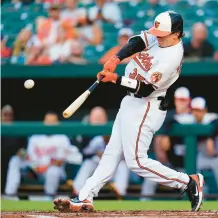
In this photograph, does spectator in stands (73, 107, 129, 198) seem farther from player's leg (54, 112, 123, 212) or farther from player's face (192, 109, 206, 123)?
player's leg (54, 112, 123, 212)

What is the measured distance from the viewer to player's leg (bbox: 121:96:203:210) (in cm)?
605

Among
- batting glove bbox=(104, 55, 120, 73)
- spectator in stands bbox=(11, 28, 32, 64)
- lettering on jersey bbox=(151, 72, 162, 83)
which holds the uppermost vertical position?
batting glove bbox=(104, 55, 120, 73)

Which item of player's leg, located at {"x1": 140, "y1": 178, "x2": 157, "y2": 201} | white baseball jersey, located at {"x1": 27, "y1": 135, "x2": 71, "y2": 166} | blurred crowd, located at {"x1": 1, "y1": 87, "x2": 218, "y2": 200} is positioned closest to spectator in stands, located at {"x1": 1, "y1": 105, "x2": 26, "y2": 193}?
blurred crowd, located at {"x1": 1, "y1": 87, "x2": 218, "y2": 200}

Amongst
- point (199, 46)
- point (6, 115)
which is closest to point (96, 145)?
point (6, 115)

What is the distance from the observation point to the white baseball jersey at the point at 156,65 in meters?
5.90

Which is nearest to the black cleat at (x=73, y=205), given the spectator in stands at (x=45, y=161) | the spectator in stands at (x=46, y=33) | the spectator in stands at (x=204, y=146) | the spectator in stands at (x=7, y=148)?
the spectator in stands at (x=204, y=146)

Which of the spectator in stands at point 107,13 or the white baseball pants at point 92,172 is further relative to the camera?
the spectator in stands at point 107,13

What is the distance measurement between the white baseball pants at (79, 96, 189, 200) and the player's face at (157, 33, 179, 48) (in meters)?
0.44

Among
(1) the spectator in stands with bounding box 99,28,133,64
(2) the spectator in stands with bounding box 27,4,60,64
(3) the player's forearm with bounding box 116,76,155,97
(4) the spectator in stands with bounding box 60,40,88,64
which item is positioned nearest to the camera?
(3) the player's forearm with bounding box 116,76,155,97

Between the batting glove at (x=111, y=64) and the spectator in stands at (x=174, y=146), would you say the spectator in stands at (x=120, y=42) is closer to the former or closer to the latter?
the spectator in stands at (x=174, y=146)

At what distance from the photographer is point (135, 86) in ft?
19.1

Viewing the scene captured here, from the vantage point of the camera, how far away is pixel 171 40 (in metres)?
6.05

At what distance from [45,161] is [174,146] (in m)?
1.77

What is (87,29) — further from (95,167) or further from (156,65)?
(156,65)
